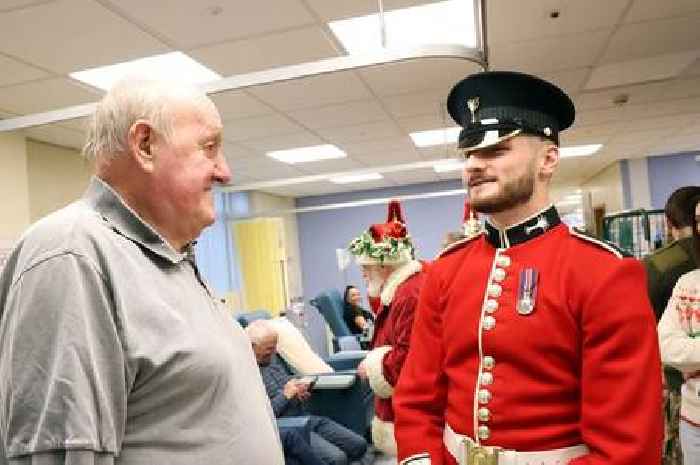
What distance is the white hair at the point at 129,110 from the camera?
850 mm

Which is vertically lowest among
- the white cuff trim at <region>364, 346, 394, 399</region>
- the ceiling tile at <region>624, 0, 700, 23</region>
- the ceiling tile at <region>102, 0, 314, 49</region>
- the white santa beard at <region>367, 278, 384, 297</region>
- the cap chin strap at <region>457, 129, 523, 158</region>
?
the white cuff trim at <region>364, 346, 394, 399</region>

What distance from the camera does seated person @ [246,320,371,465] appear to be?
3.21 m

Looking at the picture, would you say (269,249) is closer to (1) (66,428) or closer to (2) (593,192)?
(2) (593,192)

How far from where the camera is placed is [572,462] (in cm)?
109

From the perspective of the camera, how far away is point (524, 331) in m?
1.16

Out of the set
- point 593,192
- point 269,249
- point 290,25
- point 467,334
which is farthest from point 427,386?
point 593,192

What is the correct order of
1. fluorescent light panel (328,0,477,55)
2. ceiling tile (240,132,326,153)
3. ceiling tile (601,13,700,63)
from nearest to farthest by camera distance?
fluorescent light panel (328,0,477,55) < ceiling tile (601,13,700,63) < ceiling tile (240,132,326,153)

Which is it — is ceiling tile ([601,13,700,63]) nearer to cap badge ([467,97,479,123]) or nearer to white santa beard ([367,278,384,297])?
white santa beard ([367,278,384,297])

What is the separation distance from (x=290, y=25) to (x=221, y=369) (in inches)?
101

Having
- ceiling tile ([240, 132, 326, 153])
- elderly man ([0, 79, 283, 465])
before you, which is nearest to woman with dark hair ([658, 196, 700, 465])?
elderly man ([0, 79, 283, 465])

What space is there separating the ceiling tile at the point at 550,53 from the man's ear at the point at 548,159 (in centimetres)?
261

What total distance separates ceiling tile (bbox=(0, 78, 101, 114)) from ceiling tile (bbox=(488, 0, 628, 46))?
2509 millimetres

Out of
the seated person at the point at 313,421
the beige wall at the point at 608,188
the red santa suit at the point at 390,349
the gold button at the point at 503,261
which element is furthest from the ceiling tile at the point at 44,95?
the beige wall at the point at 608,188

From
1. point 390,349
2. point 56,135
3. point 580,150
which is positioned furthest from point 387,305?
point 580,150
